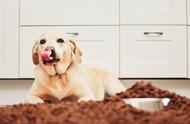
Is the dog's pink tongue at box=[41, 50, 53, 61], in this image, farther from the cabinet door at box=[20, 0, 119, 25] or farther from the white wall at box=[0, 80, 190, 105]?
the white wall at box=[0, 80, 190, 105]

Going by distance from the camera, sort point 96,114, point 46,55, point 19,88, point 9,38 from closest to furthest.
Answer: point 96,114 → point 46,55 → point 9,38 → point 19,88

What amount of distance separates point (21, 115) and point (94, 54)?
1.35m

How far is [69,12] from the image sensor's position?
168cm

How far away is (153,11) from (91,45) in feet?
1.11

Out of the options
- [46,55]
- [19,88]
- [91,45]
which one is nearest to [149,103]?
[46,55]

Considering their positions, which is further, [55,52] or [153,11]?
[153,11]

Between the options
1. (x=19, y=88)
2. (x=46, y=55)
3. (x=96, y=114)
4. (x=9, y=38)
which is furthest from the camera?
(x=19, y=88)

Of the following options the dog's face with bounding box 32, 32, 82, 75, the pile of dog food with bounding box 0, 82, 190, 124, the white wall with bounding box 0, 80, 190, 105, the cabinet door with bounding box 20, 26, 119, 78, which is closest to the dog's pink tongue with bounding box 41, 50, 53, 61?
the dog's face with bounding box 32, 32, 82, 75

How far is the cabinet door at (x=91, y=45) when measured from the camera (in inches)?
65.6

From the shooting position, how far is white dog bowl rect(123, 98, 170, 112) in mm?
365

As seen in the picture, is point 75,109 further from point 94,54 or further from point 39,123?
point 94,54

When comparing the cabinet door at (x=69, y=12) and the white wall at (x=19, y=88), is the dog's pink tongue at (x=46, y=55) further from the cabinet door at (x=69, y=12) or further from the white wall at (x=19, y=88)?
the white wall at (x=19, y=88)

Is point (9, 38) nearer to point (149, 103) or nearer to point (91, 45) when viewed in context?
point (91, 45)

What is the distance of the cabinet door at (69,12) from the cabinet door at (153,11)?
0.05 m
